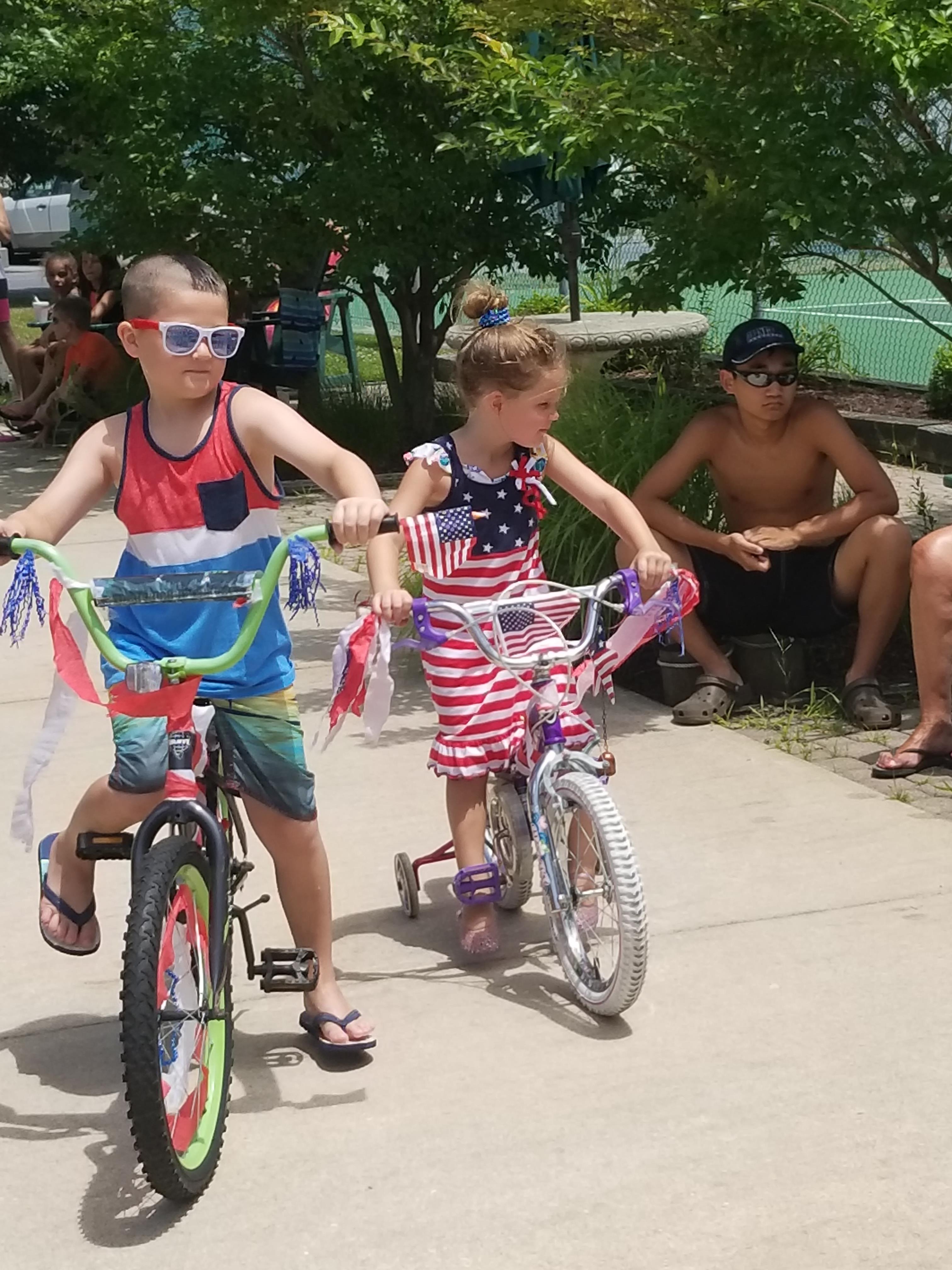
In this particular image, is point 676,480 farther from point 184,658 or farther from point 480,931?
point 184,658

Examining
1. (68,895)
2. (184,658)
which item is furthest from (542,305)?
→ (184,658)

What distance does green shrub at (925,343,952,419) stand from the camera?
11.8 m

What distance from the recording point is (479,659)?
433 cm

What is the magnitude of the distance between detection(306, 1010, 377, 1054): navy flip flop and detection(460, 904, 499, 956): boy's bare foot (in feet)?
1.56

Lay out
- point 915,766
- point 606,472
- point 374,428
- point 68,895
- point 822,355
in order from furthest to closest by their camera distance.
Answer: point 822,355 < point 374,428 < point 606,472 < point 915,766 < point 68,895

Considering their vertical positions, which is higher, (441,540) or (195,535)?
(195,535)

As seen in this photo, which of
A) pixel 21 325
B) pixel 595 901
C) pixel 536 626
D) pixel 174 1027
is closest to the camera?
pixel 174 1027

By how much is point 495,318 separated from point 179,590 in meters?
1.33

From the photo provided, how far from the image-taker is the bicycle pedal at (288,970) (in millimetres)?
3713

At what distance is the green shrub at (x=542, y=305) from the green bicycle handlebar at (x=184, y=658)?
11772 millimetres

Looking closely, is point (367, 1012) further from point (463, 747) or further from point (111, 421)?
point (111, 421)

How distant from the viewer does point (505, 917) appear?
4.65 meters

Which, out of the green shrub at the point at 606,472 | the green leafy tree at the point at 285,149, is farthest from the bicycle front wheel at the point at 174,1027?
the green leafy tree at the point at 285,149

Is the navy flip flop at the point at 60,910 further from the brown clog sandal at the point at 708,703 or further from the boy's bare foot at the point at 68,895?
the brown clog sandal at the point at 708,703
